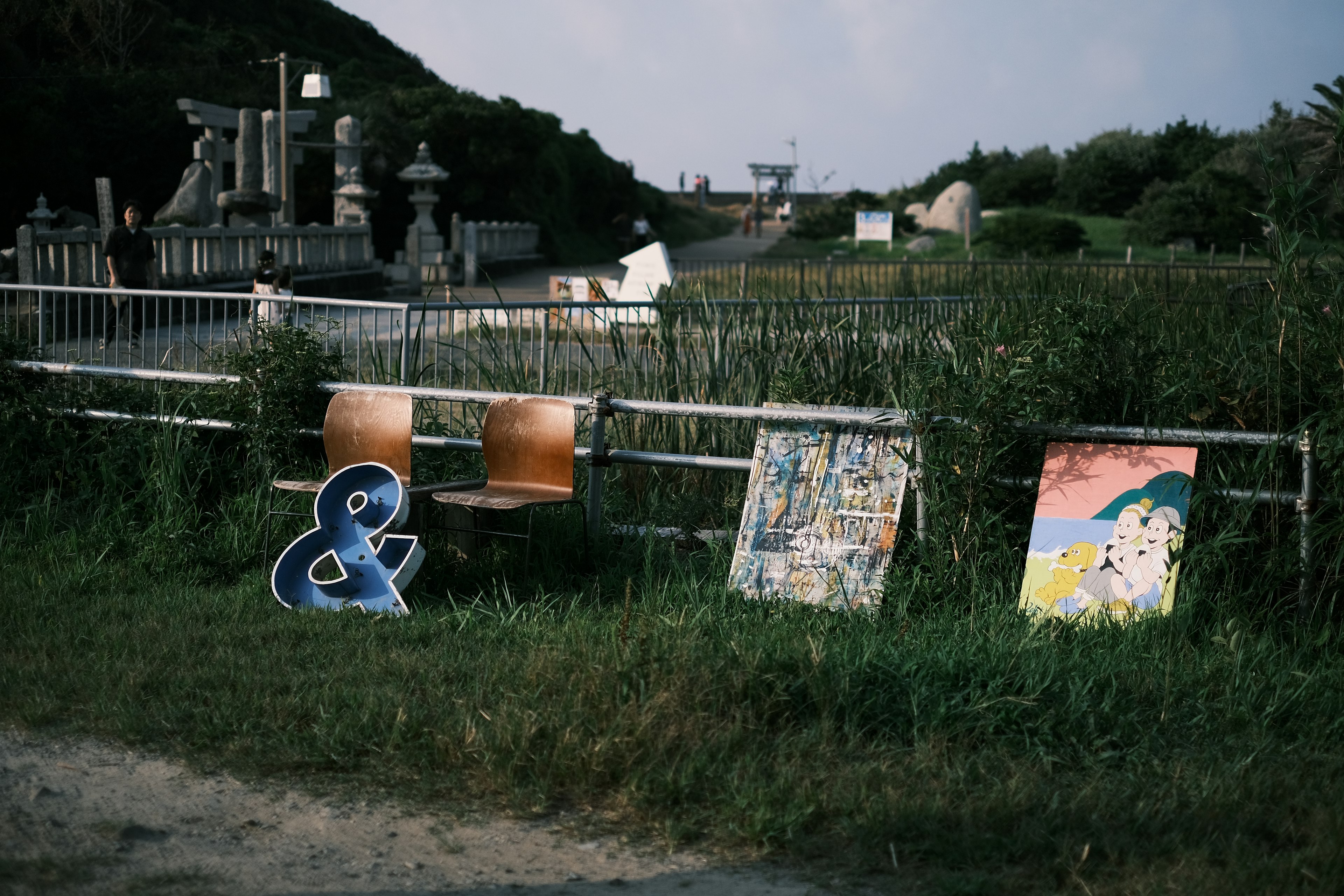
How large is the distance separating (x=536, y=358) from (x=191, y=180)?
19.5 metres

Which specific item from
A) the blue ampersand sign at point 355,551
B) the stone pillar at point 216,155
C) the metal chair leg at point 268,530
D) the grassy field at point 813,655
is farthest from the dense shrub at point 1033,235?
the blue ampersand sign at point 355,551

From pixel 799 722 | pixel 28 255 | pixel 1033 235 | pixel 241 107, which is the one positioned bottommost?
pixel 799 722

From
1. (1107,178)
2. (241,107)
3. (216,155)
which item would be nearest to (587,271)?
(216,155)

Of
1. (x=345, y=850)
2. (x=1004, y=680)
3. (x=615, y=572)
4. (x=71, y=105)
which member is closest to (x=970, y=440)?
(x=1004, y=680)

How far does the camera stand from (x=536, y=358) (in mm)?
8789

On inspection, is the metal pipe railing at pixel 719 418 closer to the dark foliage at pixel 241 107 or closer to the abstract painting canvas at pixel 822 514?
the abstract painting canvas at pixel 822 514

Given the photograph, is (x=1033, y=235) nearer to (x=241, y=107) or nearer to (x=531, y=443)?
(x=241, y=107)

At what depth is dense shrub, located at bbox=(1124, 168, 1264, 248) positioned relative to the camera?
42.2 meters

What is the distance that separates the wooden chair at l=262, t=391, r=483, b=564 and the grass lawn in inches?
43.3

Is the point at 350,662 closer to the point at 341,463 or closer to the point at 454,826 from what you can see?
the point at 454,826

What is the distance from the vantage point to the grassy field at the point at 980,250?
127 ft

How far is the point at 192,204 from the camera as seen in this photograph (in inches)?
1000

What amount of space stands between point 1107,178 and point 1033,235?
1285 cm

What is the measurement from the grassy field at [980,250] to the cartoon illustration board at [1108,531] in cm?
2949
